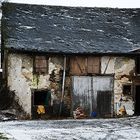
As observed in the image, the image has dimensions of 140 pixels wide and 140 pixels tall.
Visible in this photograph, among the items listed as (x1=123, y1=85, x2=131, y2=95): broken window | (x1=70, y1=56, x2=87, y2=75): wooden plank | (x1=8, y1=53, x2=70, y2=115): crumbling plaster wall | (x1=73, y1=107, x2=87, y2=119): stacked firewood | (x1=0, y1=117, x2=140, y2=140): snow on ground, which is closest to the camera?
(x1=0, y1=117, x2=140, y2=140): snow on ground

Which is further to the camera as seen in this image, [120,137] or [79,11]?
[79,11]

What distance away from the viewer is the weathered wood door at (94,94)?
2827 cm

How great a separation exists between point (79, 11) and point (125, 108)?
8.31m

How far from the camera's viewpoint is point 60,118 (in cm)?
2728

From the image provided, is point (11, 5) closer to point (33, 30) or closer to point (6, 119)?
point (33, 30)

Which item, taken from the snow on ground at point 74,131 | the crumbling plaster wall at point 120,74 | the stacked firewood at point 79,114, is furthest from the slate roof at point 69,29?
the snow on ground at point 74,131

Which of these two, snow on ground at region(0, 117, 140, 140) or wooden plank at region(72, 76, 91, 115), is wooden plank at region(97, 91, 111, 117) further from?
snow on ground at region(0, 117, 140, 140)

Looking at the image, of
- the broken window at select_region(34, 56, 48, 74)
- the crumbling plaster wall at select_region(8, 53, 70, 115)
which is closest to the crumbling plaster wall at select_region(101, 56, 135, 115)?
the broken window at select_region(34, 56, 48, 74)

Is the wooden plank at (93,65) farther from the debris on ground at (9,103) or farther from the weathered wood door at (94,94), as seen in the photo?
the debris on ground at (9,103)

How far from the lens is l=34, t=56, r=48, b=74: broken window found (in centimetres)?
2781

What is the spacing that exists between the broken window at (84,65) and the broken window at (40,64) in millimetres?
1564

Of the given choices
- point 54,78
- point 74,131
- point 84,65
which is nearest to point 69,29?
point 84,65

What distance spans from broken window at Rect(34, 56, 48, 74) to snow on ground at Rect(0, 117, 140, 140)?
535 centimetres

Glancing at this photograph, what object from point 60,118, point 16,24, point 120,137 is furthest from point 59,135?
point 16,24
